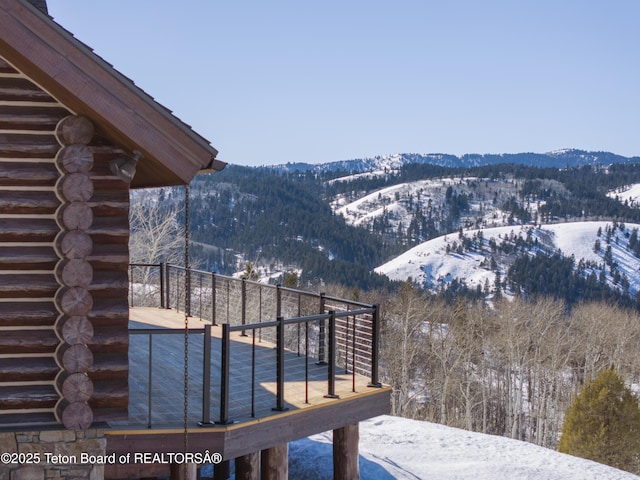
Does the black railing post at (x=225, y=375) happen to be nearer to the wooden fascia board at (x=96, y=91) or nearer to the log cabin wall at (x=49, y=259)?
the log cabin wall at (x=49, y=259)

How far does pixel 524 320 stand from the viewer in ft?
178

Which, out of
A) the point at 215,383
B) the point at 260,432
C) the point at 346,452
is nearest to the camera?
the point at 260,432

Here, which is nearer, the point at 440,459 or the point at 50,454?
the point at 50,454

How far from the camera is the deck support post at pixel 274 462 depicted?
860 centimetres

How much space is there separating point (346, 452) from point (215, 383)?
2.22 meters

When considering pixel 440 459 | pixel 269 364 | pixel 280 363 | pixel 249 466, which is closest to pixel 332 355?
pixel 280 363

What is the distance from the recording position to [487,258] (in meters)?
187

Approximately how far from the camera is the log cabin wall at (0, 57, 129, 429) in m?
6.33

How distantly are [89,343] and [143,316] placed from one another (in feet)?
23.7

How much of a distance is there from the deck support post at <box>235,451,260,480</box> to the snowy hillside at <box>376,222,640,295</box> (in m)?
163

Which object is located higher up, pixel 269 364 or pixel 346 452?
pixel 269 364

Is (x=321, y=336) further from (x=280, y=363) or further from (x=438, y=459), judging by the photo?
(x=438, y=459)

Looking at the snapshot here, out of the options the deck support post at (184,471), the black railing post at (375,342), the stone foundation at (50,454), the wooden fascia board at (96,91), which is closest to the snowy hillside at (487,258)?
the black railing post at (375,342)

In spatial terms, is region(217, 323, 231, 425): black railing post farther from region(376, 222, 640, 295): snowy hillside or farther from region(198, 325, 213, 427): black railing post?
region(376, 222, 640, 295): snowy hillside
